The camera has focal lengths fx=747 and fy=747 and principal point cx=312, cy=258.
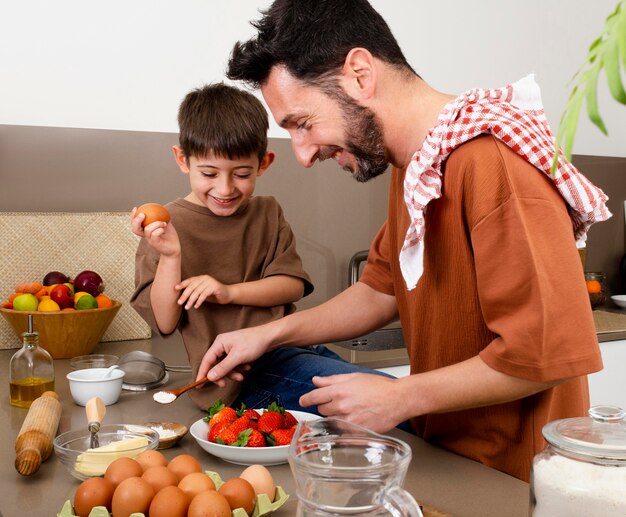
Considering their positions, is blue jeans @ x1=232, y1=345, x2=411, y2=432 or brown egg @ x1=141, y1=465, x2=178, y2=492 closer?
brown egg @ x1=141, y1=465, x2=178, y2=492

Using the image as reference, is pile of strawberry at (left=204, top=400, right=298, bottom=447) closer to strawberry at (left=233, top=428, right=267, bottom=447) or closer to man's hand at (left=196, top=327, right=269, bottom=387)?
strawberry at (left=233, top=428, right=267, bottom=447)

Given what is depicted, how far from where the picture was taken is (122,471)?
828 millimetres

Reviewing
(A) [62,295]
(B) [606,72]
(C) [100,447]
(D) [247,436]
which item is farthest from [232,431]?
(A) [62,295]

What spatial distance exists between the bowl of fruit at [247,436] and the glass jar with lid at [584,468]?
0.42 metres

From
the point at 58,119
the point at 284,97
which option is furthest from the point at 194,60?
the point at 284,97

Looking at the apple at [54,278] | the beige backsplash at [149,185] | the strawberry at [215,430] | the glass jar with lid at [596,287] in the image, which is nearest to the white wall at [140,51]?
the beige backsplash at [149,185]

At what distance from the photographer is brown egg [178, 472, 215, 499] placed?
2.61 feet

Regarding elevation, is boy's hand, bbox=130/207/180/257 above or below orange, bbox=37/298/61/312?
above

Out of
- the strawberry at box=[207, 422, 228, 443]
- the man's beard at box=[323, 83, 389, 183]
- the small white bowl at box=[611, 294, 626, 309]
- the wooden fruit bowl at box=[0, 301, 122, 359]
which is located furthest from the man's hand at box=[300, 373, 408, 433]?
the small white bowl at box=[611, 294, 626, 309]

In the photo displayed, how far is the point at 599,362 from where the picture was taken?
3.15ft

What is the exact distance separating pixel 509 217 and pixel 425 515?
0.40 meters

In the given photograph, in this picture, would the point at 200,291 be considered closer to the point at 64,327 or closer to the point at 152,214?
the point at 152,214

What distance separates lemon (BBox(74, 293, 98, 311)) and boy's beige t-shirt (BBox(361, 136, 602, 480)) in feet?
3.13

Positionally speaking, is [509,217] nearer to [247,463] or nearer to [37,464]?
[247,463]
